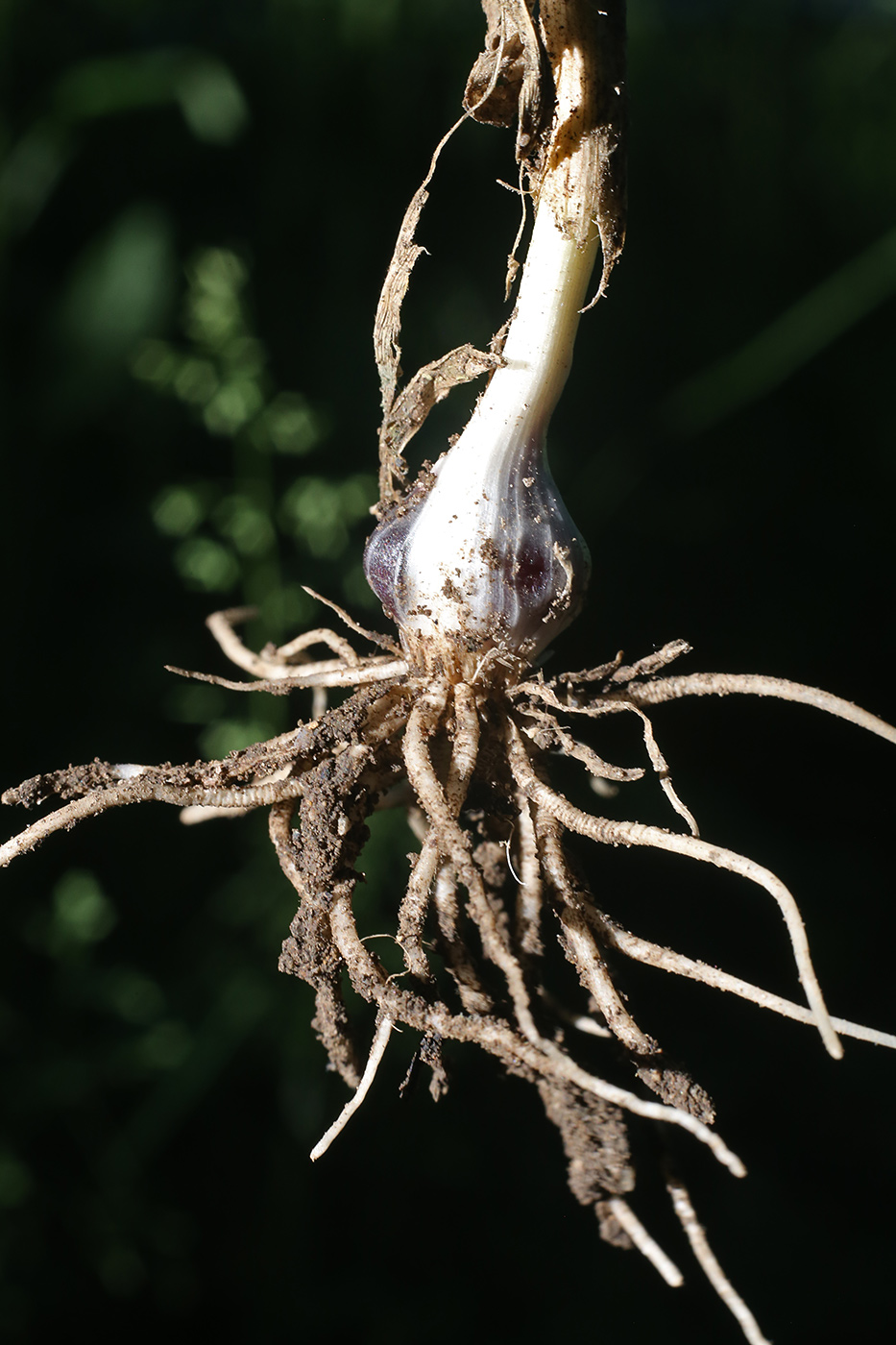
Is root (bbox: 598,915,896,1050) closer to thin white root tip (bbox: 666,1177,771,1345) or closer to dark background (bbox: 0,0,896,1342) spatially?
thin white root tip (bbox: 666,1177,771,1345)

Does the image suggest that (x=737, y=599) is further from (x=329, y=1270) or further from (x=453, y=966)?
(x=329, y=1270)

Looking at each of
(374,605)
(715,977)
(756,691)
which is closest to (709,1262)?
(715,977)

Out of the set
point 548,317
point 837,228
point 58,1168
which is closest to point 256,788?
point 548,317

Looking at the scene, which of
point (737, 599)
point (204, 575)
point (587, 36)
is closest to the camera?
point (587, 36)

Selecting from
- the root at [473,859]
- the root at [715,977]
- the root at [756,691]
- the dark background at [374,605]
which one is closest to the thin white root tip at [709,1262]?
the root at [473,859]

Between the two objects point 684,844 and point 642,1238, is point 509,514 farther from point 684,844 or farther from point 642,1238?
point 642,1238

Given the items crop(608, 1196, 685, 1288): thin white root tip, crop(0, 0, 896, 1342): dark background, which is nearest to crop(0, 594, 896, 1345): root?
crop(608, 1196, 685, 1288): thin white root tip
